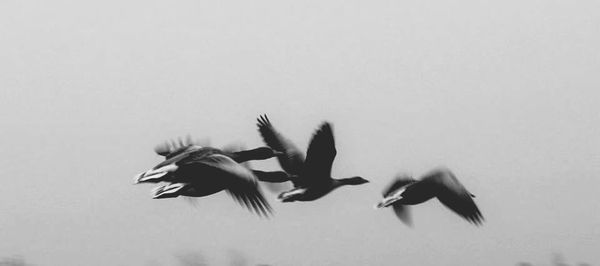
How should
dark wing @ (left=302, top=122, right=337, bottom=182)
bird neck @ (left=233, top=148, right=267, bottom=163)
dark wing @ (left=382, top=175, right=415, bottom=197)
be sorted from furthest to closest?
dark wing @ (left=382, top=175, right=415, bottom=197) → bird neck @ (left=233, top=148, right=267, bottom=163) → dark wing @ (left=302, top=122, right=337, bottom=182)

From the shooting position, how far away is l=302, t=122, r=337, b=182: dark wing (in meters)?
7.89

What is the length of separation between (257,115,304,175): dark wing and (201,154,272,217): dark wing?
4.32ft

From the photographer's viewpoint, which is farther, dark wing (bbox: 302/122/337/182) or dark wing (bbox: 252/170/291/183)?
dark wing (bbox: 252/170/291/183)

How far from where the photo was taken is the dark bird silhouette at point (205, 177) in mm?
7086

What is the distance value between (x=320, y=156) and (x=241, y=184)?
43.1 inches

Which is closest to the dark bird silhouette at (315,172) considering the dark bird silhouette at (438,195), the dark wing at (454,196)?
the dark bird silhouette at (438,195)

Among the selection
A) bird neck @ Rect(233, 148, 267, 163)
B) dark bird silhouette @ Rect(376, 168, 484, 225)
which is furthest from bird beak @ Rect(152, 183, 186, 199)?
dark bird silhouette @ Rect(376, 168, 484, 225)

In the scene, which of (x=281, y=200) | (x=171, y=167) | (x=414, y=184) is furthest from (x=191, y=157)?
(x=414, y=184)

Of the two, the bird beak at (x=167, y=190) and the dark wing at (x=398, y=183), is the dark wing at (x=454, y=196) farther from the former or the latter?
the bird beak at (x=167, y=190)

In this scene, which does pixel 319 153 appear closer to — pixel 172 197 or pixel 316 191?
pixel 316 191

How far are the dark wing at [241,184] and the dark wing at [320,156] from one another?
0.77 meters

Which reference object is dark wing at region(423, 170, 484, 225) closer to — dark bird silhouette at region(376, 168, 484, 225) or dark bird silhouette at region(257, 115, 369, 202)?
dark bird silhouette at region(376, 168, 484, 225)

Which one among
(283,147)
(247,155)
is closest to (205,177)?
(247,155)

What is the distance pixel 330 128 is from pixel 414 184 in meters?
1.02
